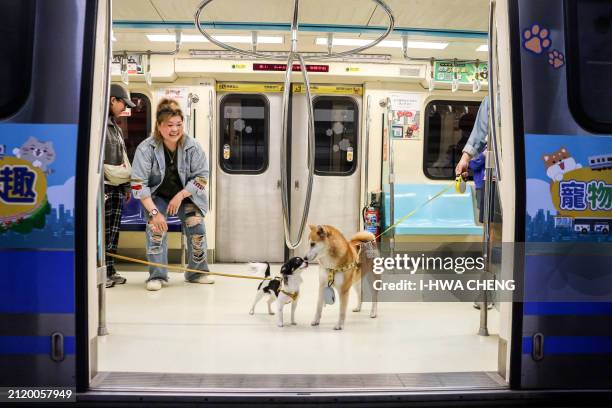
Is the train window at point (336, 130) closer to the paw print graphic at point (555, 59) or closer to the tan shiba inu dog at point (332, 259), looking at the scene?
the tan shiba inu dog at point (332, 259)

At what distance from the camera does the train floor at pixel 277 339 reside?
232 centimetres

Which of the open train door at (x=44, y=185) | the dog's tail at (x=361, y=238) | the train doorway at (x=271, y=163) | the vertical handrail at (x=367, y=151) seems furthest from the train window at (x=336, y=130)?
the open train door at (x=44, y=185)

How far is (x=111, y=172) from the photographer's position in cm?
391

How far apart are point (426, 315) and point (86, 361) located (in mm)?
2390

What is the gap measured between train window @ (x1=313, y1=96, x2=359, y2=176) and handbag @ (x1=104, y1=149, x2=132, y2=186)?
96.4 inches

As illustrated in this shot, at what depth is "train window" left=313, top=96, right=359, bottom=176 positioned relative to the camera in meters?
5.77

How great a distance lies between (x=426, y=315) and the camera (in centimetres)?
344

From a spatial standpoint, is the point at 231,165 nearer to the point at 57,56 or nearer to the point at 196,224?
the point at 196,224

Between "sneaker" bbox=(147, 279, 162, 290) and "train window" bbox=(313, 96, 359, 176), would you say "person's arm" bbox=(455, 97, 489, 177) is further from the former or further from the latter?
"sneaker" bbox=(147, 279, 162, 290)

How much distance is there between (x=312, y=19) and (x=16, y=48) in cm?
289

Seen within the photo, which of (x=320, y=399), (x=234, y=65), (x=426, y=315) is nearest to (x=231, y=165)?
(x=234, y=65)

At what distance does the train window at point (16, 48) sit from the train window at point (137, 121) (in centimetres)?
393

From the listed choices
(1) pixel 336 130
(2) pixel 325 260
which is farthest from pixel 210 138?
(2) pixel 325 260

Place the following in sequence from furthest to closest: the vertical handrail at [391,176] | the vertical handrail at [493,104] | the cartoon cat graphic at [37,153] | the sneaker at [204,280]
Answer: the vertical handrail at [391,176] → the sneaker at [204,280] → the vertical handrail at [493,104] → the cartoon cat graphic at [37,153]
